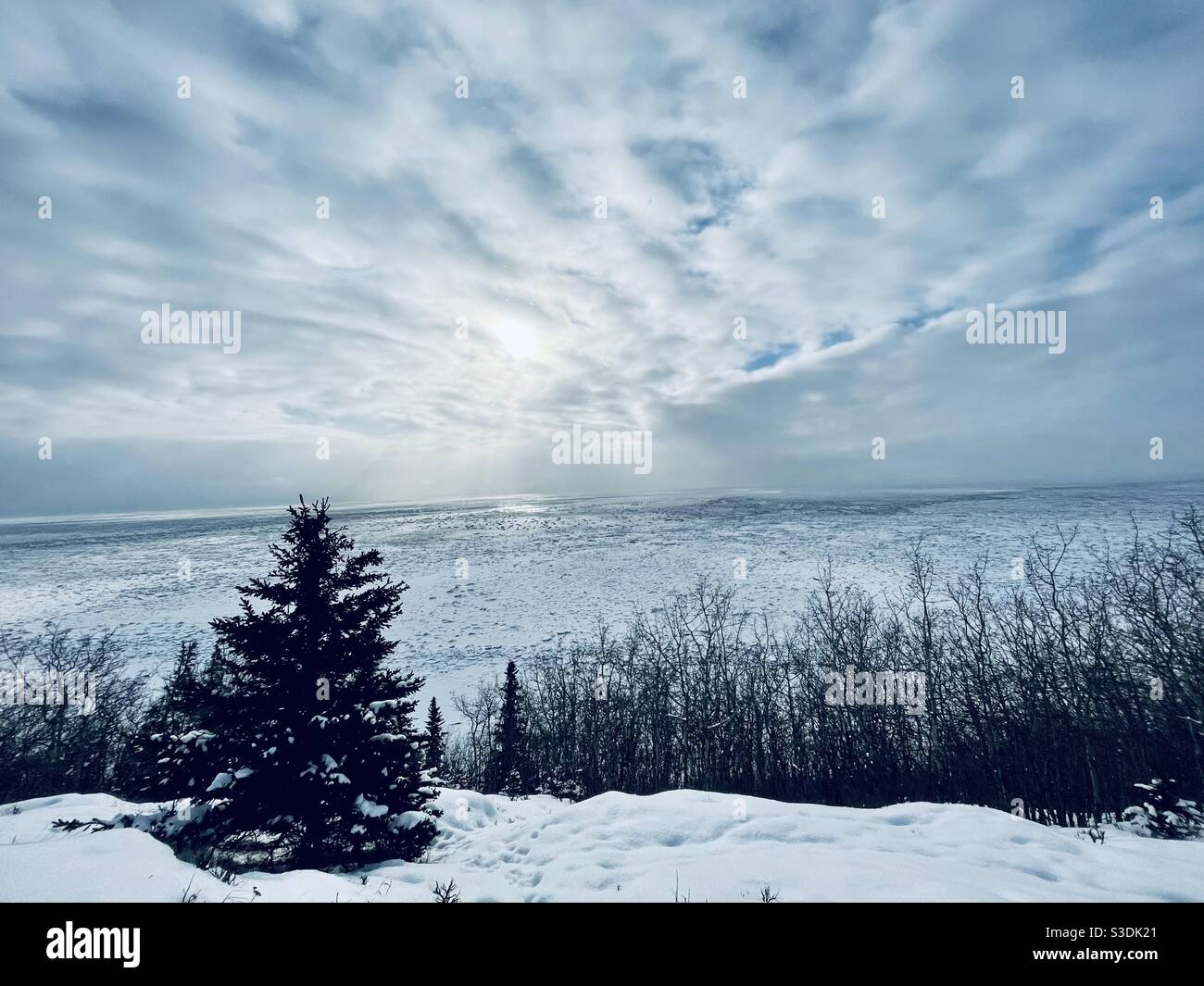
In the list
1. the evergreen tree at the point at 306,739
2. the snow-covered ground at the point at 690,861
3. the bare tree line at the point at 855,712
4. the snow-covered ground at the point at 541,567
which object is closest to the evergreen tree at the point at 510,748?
the bare tree line at the point at 855,712

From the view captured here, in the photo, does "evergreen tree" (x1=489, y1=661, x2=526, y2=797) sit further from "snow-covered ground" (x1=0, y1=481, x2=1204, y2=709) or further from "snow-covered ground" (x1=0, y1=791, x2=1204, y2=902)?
"snow-covered ground" (x1=0, y1=791, x2=1204, y2=902)

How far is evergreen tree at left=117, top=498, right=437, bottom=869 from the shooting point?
311 inches

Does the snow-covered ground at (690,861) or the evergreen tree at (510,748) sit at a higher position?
the snow-covered ground at (690,861)

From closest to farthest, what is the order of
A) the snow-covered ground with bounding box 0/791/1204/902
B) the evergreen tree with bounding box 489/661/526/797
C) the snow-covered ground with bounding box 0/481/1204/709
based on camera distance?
the snow-covered ground with bounding box 0/791/1204/902 → the evergreen tree with bounding box 489/661/526/797 → the snow-covered ground with bounding box 0/481/1204/709

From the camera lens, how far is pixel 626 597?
44.4 m

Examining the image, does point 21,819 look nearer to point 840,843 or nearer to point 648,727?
point 840,843

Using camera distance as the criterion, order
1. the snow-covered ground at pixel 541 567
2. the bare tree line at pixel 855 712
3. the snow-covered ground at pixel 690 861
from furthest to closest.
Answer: the snow-covered ground at pixel 541 567, the bare tree line at pixel 855 712, the snow-covered ground at pixel 690 861

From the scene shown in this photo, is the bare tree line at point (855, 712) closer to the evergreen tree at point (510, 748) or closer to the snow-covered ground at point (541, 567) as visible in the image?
the evergreen tree at point (510, 748)

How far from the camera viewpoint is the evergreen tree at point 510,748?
25.6 meters

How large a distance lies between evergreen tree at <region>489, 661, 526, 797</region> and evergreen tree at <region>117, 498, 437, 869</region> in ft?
56.0

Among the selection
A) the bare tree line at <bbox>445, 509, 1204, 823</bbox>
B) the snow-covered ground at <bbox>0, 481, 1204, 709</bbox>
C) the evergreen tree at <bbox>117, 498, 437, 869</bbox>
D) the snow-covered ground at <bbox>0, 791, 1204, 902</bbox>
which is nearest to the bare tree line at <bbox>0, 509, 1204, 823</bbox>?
the bare tree line at <bbox>445, 509, 1204, 823</bbox>

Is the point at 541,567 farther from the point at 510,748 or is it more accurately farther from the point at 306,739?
the point at 306,739

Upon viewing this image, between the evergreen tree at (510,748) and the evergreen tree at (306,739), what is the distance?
1707 cm
